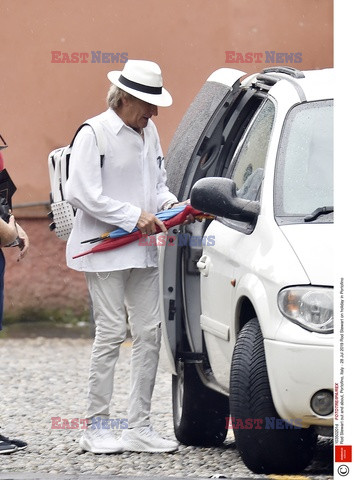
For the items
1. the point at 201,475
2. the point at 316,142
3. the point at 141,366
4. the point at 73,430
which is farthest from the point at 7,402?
the point at 316,142

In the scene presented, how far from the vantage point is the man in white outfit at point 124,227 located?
22.5 ft

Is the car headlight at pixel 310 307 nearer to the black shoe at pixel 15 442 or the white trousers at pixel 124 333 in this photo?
the white trousers at pixel 124 333

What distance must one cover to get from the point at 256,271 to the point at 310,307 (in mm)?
454

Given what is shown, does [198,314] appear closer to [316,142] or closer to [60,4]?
[316,142]

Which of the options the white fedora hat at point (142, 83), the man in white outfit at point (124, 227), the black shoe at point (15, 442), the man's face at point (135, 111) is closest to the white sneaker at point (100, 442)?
the man in white outfit at point (124, 227)

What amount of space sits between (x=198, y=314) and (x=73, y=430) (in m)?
1.34

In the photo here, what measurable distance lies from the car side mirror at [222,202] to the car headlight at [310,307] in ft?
2.12

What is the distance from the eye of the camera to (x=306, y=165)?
6262 mm

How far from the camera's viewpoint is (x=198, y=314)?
7.21 metres

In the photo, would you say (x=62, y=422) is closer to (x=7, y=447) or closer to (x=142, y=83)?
(x=7, y=447)

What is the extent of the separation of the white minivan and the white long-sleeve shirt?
0.80 ft

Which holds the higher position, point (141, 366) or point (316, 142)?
point (316, 142)

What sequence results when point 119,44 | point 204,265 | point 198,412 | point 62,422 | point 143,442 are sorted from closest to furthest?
point 204,265 → point 143,442 → point 198,412 → point 62,422 → point 119,44

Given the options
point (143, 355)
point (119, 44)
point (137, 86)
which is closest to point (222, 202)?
point (137, 86)
